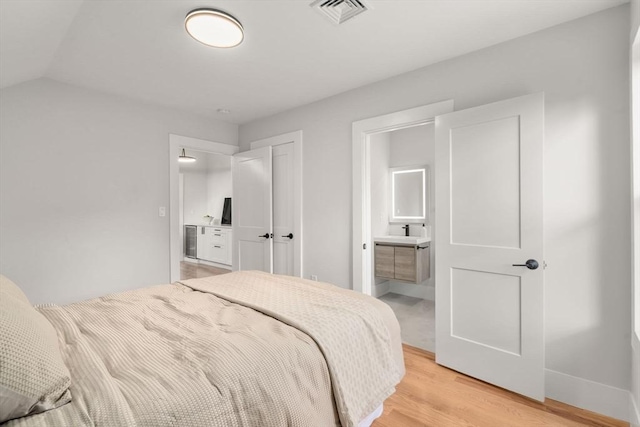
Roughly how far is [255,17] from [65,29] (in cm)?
133

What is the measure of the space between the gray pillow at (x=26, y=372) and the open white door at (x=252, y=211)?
3.01 metres

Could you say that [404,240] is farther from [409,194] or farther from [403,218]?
[409,194]

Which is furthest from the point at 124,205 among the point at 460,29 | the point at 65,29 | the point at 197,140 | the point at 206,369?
the point at 460,29

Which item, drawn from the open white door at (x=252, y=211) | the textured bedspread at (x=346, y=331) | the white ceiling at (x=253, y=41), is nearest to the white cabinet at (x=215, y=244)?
the open white door at (x=252, y=211)

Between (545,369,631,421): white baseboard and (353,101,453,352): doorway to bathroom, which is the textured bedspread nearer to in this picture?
(545,369,631,421): white baseboard

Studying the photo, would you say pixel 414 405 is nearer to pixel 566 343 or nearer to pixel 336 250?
pixel 566 343

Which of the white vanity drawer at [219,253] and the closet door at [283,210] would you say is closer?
the closet door at [283,210]

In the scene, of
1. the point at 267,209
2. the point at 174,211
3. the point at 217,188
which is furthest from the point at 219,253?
the point at 267,209

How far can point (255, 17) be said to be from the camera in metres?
2.00

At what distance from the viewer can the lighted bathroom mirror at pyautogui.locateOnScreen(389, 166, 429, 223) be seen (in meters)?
4.38

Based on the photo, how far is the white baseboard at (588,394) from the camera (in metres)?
1.87

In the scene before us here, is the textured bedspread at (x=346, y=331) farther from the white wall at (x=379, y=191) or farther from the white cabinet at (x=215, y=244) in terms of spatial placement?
the white cabinet at (x=215, y=244)

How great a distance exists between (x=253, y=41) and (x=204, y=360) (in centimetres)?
218

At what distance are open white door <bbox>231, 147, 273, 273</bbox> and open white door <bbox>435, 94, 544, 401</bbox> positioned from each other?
7.14ft
